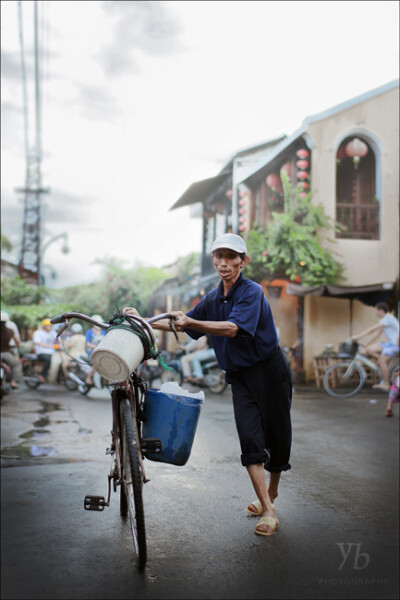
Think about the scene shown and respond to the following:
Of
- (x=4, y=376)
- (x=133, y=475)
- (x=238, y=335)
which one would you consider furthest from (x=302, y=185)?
(x=238, y=335)

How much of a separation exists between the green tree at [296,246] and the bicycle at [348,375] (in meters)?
3.60

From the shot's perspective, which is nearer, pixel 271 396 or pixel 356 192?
pixel 271 396

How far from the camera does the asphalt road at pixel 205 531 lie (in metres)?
3.35

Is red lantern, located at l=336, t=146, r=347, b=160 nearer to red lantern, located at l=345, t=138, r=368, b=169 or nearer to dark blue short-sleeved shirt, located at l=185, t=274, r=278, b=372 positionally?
red lantern, located at l=345, t=138, r=368, b=169

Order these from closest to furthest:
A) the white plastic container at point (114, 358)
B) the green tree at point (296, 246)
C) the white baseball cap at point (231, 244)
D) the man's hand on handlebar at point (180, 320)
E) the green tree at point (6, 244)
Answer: the white plastic container at point (114, 358) → the white baseball cap at point (231, 244) → the man's hand on handlebar at point (180, 320) → the green tree at point (296, 246) → the green tree at point (6, 244)

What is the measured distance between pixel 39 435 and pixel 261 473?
5.89 meters

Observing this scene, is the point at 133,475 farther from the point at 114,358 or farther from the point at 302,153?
the point at 302,153

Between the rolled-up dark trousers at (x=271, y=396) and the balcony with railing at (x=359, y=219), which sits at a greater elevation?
the balcony with railing at (x=359, y=219)

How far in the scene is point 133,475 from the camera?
3035 mm

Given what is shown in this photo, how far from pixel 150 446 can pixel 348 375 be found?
11671 millimetres

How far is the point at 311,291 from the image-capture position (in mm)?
16078

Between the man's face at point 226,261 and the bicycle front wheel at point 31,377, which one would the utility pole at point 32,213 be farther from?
the man's face at point 226,261

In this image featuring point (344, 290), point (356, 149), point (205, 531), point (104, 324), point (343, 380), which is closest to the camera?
point (104, 324)

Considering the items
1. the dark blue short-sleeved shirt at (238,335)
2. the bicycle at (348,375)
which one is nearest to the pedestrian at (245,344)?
the dark blue short-sleeved shirt at (238,335)
